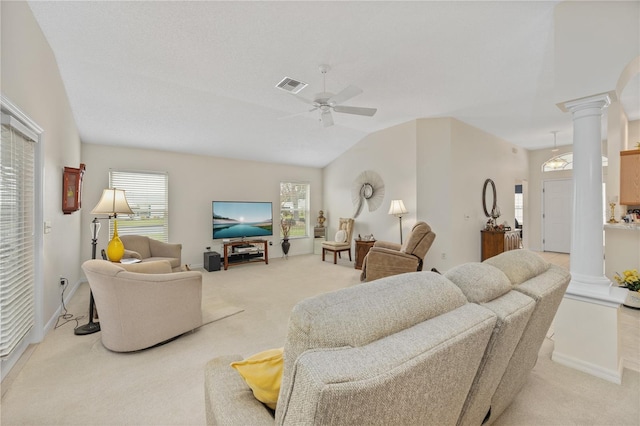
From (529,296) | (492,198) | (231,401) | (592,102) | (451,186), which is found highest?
(592,102)

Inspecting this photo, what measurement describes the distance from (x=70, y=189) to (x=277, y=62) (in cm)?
297

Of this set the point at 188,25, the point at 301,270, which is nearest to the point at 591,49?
the point at 188,25

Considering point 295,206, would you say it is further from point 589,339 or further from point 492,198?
point 589,339

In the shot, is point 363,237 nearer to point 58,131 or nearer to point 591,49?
point 591,49

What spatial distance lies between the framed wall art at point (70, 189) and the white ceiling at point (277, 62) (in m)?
1.00

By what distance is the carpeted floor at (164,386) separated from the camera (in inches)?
65.7

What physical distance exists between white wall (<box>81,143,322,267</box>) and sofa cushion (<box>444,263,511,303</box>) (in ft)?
17.9

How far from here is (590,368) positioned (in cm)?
210

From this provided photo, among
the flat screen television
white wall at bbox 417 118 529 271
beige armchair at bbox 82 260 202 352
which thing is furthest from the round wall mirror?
beige armchair at bbox 82 260 202 352

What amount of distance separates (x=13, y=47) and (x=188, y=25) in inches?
49.2

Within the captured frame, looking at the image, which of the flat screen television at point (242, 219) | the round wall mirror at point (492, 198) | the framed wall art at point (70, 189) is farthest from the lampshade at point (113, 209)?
the round wall mirror at point (492, 198)

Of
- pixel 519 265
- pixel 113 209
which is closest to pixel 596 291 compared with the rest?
pixel 519 265

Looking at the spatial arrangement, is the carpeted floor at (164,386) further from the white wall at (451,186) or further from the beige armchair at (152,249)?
the white wall at (451,186)

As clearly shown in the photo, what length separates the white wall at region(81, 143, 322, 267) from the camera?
4.76 meters
